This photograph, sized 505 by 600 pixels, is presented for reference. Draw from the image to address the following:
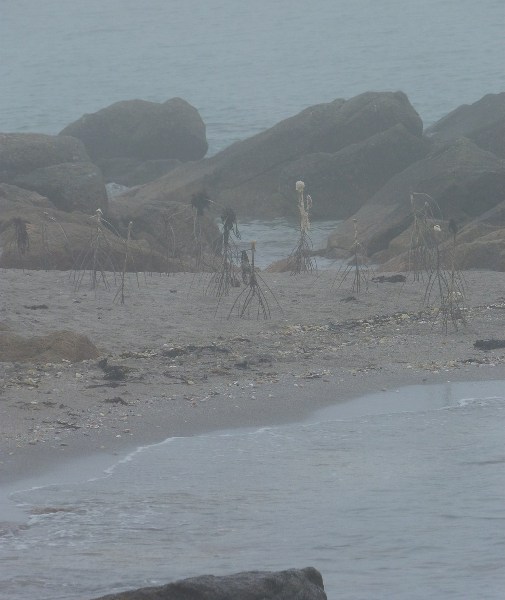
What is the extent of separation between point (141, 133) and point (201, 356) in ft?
72.6

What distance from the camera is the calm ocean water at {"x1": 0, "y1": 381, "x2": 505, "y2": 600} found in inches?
223

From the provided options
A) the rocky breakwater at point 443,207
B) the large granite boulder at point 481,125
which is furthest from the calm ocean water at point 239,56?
the rocky breakwater at point 443,207

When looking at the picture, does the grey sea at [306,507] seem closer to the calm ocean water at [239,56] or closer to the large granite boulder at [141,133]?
the large granite boulder at [141,133]

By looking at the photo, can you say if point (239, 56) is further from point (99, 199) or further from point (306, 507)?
point (306, 507)

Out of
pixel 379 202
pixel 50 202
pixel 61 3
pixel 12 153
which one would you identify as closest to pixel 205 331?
pixel 50 202

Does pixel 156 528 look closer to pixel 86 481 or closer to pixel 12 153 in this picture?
pixel 86 481

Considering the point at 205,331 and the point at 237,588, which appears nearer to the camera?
the point at 237,588

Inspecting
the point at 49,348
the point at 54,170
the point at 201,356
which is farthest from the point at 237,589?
the point at 54,170

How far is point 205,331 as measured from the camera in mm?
11141

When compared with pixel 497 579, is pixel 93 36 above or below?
above

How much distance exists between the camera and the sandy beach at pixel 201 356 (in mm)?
8336

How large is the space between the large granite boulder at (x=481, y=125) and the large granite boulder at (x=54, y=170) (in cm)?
765

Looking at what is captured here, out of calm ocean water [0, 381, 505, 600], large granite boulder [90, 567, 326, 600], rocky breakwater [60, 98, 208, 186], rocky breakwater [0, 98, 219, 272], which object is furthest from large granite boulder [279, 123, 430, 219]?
large granite boulder [90, 567, 326, 600]

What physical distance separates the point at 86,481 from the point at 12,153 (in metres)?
15.8
